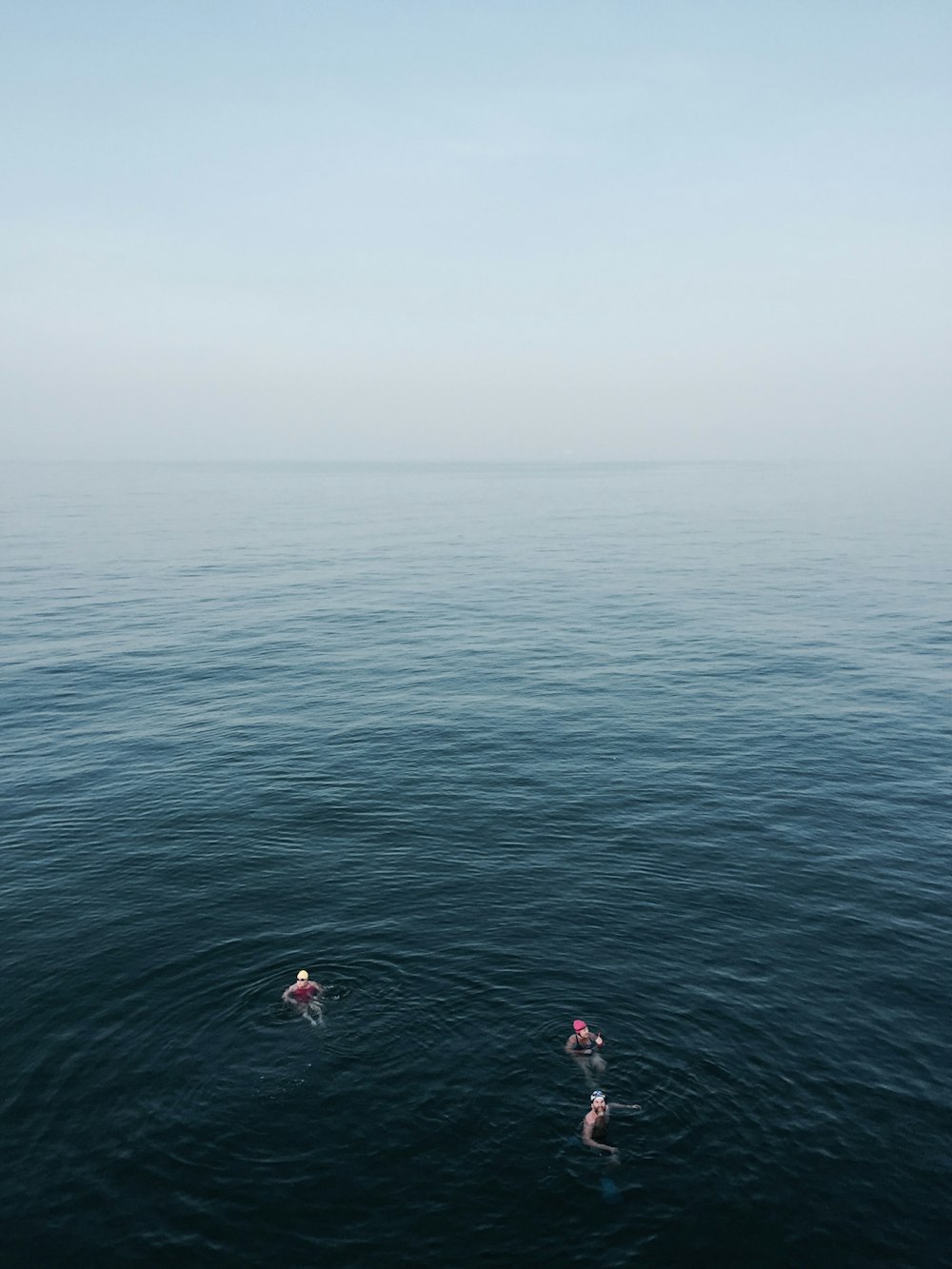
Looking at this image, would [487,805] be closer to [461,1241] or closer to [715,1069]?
[715,1069]

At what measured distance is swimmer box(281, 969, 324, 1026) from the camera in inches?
1310

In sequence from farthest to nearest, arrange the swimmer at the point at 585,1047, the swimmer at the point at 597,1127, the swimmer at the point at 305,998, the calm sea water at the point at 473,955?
the swimmer at the point at 305,998 → the swimmer at the point at 585,1047 → the swimmer at the point at 597,1127 → the calm sea water at the point at 473,955

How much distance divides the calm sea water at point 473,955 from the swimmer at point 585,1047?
0.48m

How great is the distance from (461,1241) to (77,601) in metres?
→ 105

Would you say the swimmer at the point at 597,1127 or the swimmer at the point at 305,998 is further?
the swimmer at the point at 305,998

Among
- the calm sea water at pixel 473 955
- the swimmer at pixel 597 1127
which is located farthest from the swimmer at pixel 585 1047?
the swimmer at pixel 597 1127

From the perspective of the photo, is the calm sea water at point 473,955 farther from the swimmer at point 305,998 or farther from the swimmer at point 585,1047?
the swimmer at point 305,998

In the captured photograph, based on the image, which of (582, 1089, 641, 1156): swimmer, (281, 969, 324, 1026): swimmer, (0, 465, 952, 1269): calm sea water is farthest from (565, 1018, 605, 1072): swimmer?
(281, 969, 324, 1026): swimmer

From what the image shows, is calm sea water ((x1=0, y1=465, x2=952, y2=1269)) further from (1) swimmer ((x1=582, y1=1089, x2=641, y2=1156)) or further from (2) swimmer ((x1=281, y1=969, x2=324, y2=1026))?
(2) swimmer ((x1=281, y1=969, x2=324, y2=1026))

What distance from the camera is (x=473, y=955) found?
3741cm

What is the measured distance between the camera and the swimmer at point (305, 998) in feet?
109

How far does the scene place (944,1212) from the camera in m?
24.9

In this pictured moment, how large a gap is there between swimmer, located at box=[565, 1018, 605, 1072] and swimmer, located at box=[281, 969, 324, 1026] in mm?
9889

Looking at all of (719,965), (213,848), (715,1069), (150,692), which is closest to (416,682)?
(150,692)
